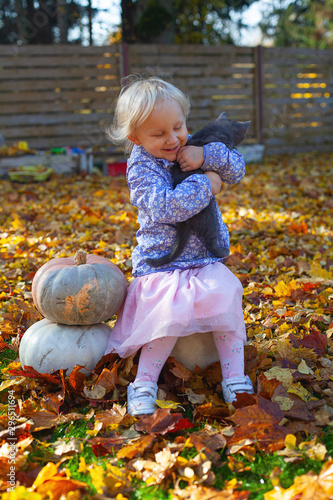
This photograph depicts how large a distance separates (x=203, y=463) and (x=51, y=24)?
1787 centimetres

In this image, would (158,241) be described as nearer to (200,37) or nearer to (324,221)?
(324,221)

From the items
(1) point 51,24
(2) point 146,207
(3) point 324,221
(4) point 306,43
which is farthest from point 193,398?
(4) point 306,43

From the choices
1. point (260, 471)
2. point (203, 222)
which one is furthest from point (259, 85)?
point (260, 471)

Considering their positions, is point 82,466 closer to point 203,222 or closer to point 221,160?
point 203,222

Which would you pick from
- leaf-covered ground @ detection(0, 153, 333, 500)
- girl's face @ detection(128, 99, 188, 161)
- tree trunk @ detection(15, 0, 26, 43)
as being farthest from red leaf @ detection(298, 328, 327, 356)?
tree trunk @ detection(15, 0, 26, 43)

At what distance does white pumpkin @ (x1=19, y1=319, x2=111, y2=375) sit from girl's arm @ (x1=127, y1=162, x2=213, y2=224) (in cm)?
69

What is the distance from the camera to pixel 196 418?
6.76 ft

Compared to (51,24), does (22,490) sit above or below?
below

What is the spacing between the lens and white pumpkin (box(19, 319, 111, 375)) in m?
2.30

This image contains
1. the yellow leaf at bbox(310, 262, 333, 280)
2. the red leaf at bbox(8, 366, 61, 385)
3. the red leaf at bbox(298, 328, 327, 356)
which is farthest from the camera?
the yellow leaf at bbox(310, 262, 333, 280)

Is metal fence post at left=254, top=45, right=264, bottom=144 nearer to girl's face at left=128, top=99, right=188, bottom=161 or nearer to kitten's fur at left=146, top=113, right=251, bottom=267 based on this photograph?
kitten's fur at left=146, top=113, right=251, bottom=267

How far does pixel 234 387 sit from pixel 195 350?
322 mm

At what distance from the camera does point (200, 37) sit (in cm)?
1264

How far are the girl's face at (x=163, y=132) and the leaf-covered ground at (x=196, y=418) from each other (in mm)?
1043
